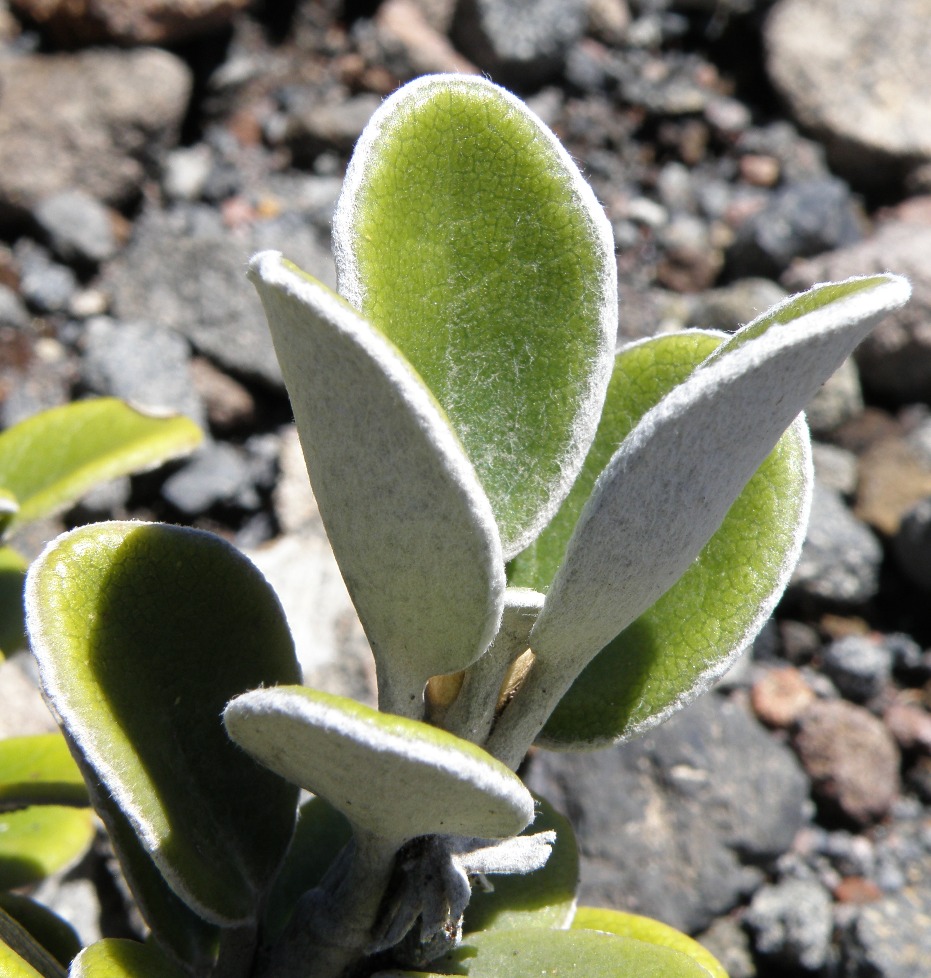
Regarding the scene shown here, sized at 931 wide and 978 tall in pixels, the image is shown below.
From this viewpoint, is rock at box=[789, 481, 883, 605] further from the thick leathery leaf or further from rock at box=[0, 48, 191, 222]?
rock at box=[0, 48, 191, 222]

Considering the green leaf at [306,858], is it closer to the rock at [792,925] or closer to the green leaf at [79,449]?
the green leaf at [79,449]

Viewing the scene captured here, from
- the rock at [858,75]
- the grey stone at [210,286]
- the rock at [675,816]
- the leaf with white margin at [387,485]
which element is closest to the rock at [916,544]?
the rock at [675,816]

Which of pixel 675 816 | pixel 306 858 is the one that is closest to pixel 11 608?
pixel 306 858

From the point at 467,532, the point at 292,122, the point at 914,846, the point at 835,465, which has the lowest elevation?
the point at 914,846

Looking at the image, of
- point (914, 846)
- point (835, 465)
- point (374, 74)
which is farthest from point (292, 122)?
point (914, 846)

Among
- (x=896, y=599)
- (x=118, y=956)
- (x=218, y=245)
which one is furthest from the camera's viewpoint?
(x=218, y=245)

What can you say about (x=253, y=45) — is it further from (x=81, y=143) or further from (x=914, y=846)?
(x=914, y=846)

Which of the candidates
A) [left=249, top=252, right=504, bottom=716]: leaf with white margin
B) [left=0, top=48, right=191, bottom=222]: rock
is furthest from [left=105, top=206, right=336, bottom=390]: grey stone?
[left=249, top=252, right=504, bottom=716]: leaf with white margin
